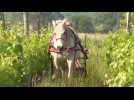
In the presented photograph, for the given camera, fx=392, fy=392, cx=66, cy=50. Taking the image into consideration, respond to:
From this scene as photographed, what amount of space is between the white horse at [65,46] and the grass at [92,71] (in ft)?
0.22

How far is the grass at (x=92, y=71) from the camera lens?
3.34m

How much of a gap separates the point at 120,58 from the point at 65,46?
0.48 meters

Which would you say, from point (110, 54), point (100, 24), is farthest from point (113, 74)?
point (100, 24)

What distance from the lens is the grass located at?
3336 millimetres

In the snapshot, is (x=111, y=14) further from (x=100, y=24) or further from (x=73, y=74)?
(x=73, y=74)

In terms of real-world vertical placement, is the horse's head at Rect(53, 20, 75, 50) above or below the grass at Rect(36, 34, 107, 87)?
above

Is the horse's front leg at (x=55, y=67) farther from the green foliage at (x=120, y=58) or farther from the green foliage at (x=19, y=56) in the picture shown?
the green foliage at (x=120, y=58)

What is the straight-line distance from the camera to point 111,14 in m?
3.34

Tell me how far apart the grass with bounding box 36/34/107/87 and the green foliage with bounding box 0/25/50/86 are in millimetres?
146

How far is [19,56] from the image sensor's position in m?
3.38

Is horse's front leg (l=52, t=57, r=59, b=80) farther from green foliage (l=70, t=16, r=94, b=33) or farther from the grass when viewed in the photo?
green foliage (l=70, t=16, r=94, b=33)

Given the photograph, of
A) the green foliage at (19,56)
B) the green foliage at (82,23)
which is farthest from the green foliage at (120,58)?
the green foliage at (19,56)

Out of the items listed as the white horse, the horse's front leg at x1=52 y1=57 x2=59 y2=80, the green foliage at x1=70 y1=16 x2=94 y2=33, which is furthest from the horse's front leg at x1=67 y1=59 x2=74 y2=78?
the green foliage at x1=70 y1=16 x2=94 y2=33
